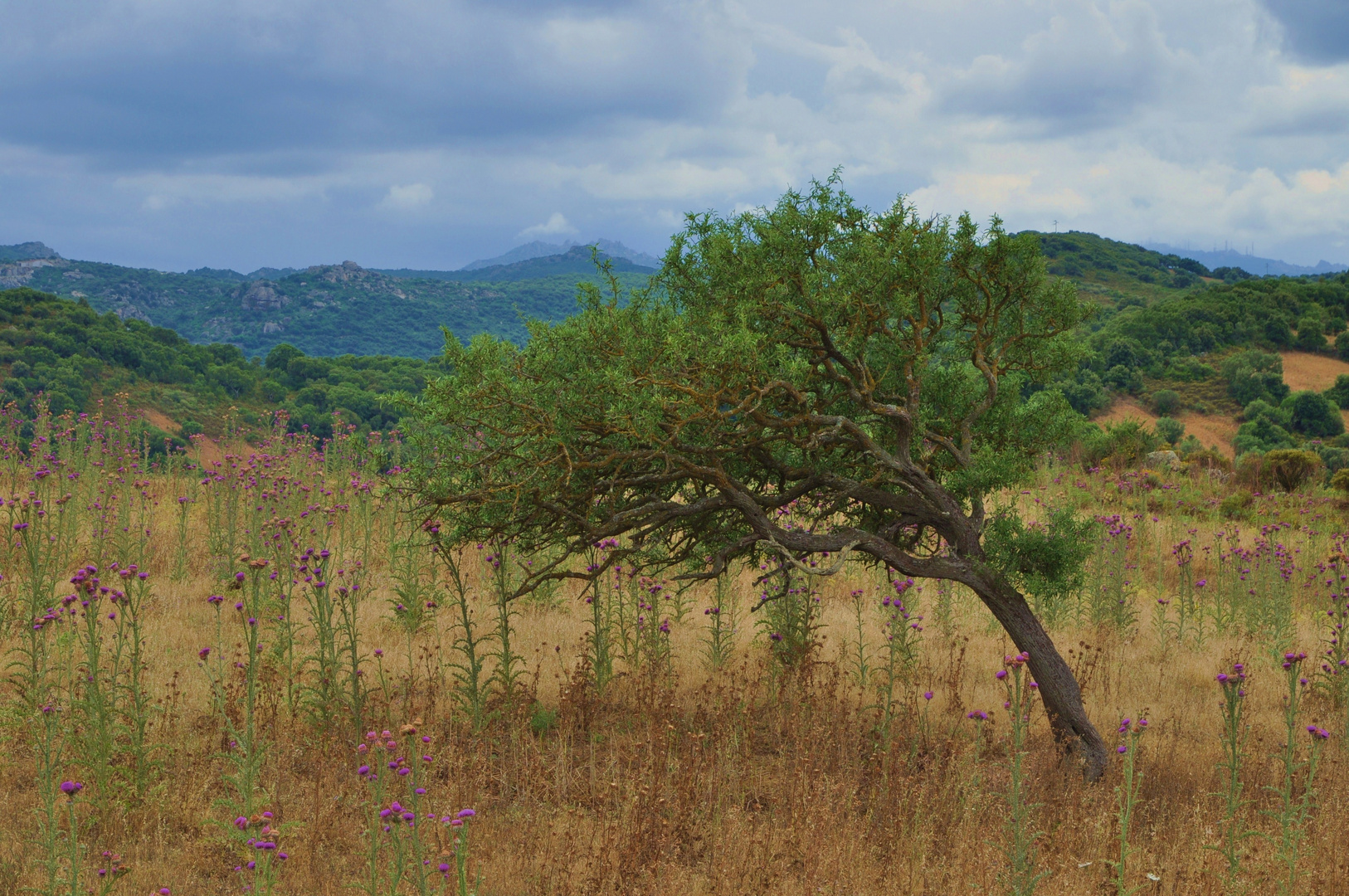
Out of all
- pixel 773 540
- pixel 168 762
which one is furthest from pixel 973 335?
pixel 168 762

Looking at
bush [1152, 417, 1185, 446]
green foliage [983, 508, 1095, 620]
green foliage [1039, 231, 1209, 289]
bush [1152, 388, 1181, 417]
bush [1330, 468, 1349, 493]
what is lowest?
bush [1330, 468, 1349, 493]

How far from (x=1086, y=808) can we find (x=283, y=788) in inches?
211

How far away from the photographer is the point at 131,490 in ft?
45.3

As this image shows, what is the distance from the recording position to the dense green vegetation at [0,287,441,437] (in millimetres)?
46688

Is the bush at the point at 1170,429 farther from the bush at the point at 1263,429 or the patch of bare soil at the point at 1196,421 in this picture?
the bush at the point at 1263,429

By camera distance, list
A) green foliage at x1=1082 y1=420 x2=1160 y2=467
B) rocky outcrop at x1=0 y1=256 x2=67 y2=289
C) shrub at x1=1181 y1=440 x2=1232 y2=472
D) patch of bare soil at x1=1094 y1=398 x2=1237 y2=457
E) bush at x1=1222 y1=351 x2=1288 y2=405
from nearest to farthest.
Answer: green foliage at x1=1082 y1=420 x2=1160 y2=467, shrub at x1=1181 y1=440 x2=1232 y2=472, patch of bare soil at x1=1094 y1=398 x2=1237 y2=457, bush at x1=1222 y1=351 x2=1288 y2=405, rocky outcrop at x1=0 y1=256 x2=67 y2=289

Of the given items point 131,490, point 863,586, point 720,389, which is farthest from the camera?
point 131,490

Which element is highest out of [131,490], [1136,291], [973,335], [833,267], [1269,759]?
[1136,291]

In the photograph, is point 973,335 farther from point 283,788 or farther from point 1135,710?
point 283,788

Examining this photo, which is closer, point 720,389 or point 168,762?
point 720,389

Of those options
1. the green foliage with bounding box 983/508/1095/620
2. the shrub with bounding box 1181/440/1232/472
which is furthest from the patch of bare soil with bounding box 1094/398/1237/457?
the green foliage with bounding box 983/508/1095/620

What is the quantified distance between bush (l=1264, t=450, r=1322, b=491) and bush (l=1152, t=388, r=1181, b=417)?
2519 centimetres

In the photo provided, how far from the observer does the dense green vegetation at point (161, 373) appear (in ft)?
153

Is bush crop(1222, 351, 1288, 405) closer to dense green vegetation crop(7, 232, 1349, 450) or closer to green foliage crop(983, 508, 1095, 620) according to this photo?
dense green vegetation crop(7, 232, 1349, 450)
